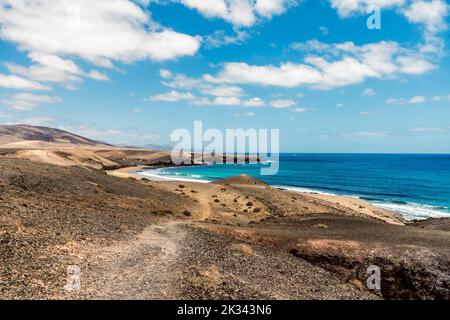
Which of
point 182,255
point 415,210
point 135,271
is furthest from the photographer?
point 415,210

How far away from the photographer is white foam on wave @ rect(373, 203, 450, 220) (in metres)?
57.7

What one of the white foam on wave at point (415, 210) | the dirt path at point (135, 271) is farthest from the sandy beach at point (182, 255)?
the white foam on wave at point (415, 210)

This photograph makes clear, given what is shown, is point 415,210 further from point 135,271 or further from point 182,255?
point 135,271

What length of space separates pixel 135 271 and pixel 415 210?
207 ft

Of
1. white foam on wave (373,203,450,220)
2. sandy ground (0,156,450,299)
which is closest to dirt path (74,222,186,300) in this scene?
sandy ground (0,156,450,299)

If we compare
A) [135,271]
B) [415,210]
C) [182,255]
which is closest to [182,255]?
[182,255]

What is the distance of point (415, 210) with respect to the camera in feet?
207

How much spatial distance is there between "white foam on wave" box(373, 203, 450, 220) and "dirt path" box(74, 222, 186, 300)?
5073 centimetres

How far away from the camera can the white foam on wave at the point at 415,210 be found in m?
57.7

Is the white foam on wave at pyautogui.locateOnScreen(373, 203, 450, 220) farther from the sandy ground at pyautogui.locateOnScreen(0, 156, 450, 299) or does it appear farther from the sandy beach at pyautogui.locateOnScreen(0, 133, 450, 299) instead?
the sandy ground at pyautogui.locateOnScreen(0, 156, 450, 299)

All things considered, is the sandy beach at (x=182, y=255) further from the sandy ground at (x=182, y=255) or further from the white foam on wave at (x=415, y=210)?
the white foam on wave at (x=415, y=210)

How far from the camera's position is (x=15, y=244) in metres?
17.2

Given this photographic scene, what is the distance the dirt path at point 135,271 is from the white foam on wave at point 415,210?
5073 cm
